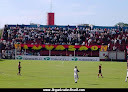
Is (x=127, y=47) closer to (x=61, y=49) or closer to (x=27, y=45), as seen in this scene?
(x=61, y=49)

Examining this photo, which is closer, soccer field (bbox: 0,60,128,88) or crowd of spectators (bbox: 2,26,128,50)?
soccer field (bbox: 0,60,128,88)

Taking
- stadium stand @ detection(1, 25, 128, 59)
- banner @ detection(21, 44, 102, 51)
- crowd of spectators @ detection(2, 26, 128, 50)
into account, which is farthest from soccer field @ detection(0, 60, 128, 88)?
crowd of spectators @ detection(2, 26, 128, 50)

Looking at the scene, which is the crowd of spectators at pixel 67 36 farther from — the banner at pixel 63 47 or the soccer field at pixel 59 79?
the soccer field at pixel 59 79

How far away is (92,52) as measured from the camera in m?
83.3

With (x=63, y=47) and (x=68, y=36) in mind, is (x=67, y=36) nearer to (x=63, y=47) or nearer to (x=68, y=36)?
(x=68, y=36)

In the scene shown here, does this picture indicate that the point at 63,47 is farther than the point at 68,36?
No

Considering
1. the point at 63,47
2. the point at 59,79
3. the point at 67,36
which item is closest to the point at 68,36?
the point at 67,36

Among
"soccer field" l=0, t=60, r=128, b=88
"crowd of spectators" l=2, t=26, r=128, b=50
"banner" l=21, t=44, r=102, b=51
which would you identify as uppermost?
"crowd of spectators" l=2, t=26, r=128, b=50

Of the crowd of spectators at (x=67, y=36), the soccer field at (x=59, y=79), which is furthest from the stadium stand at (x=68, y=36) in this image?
the soccer field at (x=59, y=79)

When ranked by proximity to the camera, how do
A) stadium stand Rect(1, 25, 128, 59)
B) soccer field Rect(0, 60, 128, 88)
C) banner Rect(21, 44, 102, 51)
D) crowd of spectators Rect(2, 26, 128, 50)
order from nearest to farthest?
soccer field Rect(0, 60, 128, 88) → banner Rect(21, 44, 102, 51) → stadium stand Rect(1, 25, 128, 59) → crowd of spectators Rect(2, 26, 128, 50)

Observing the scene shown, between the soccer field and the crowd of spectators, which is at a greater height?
the crowd of spectators

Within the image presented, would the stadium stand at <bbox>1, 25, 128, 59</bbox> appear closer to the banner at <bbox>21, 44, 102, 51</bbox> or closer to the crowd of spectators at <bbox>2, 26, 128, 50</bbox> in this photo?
the crowd of spectators at <bbox>2, 26, 128, 50</bbox>

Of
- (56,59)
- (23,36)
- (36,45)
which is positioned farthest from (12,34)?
(56,59)

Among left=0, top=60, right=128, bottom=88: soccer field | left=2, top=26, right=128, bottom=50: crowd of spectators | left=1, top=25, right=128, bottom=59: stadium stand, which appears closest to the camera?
left=0, top=60, right=128, bottom=88: soccer field
